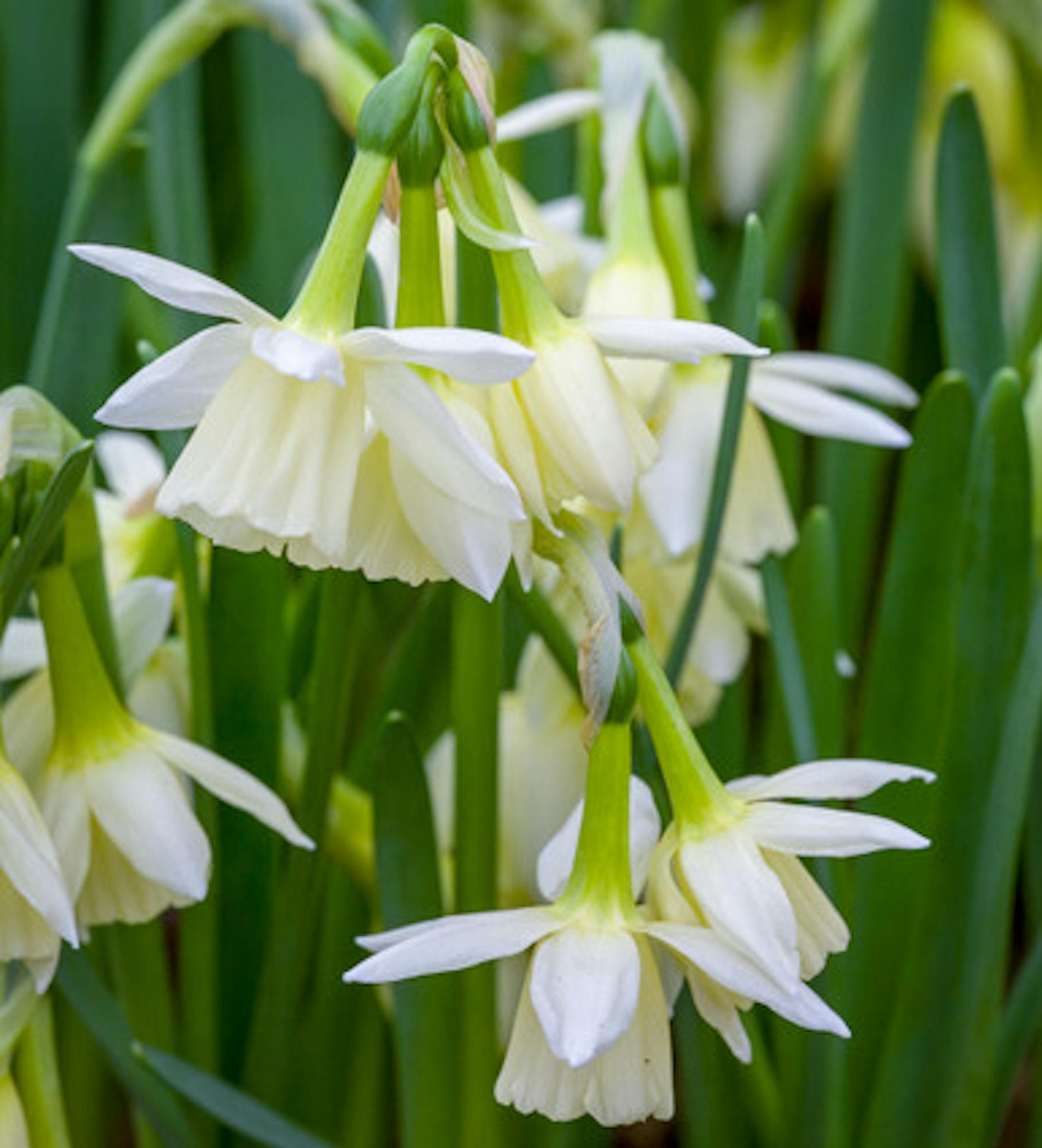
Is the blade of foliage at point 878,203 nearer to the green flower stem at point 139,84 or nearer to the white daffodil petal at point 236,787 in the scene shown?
the green flower stem at point 139,84

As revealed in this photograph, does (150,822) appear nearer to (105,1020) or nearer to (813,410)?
(105,1020)

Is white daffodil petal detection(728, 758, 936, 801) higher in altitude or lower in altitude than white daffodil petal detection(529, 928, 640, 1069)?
higher

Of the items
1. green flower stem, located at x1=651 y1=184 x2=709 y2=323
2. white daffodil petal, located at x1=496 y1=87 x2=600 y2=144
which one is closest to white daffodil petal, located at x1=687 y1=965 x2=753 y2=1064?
green flower stem, located at x1=651 y1=184 x2=709 y2=323

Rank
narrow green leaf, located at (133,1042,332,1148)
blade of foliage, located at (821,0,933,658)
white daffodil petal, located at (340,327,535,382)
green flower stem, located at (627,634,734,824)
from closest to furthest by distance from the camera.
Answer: white daffodil petal, located at (340,327,535,382) → green flower stem, located at (627,634,734,824) → narrow green leaf, located at (133,1042,332,1148) → blade of foliage, located at (821,0,933,658)

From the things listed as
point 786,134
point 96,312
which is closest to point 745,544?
point 96,312

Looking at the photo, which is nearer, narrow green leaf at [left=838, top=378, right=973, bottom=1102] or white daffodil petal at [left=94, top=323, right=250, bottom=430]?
white daffodil petal at [left=94, top=323, right=250, bottom=430]

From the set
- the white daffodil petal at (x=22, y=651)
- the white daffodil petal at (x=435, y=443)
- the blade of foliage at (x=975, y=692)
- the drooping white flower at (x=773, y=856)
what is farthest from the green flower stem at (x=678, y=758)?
the white daffodil petal at (x=22, y=651)

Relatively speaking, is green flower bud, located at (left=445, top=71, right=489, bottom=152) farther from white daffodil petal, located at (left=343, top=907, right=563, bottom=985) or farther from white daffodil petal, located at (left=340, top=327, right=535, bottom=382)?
white daffodil petal, located at (left=343, top=907, right=563, bottom=985)
